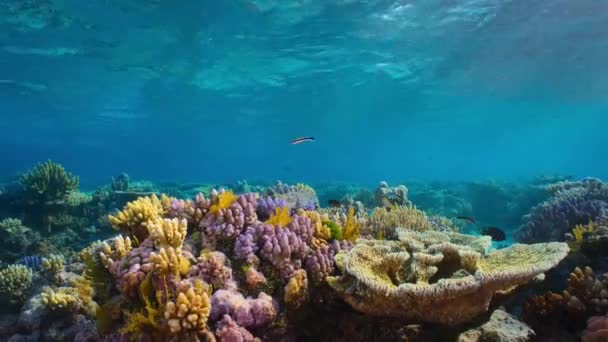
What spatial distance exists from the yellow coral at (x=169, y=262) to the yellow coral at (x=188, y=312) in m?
0.37

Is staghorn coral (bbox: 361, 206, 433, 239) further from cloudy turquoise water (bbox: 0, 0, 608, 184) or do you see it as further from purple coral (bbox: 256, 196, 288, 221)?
cloudy turquoise water (bbox: 0, 0, 608, 184)

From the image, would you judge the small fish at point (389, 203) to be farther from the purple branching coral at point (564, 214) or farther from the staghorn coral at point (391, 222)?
the purple branching coral at point (564, 214)

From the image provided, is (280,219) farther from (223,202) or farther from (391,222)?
(391,222)

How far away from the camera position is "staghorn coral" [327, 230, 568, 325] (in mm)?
2797

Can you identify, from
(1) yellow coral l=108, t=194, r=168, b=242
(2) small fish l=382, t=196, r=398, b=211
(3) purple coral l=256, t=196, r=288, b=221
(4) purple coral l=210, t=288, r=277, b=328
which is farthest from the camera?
(2) small fish l=382, t=196, r=398, b=211

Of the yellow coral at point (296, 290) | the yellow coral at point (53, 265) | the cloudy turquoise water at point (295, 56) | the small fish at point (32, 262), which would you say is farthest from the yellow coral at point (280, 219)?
the cloudy turquoise water at point (295, 56)

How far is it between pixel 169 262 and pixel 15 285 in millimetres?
5143

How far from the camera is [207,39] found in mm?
23438

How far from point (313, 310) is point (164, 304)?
152cm

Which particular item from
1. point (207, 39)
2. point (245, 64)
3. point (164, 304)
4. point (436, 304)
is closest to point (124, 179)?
point (207, 39)

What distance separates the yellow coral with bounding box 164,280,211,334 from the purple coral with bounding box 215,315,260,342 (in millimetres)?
139

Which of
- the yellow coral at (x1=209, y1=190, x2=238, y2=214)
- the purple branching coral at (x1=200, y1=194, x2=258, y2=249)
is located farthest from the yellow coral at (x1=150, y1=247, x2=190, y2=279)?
the yellow coral at (x1=209, y1=190, x2=238, y2=214)

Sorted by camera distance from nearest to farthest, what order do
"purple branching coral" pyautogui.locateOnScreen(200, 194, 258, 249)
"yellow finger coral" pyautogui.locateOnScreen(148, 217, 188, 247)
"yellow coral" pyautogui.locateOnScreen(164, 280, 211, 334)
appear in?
"yellow coral" pyautogui.locateOnScreen(164, 280, 211, 334)
"yellow finger coral" pyautogui.locateOnScreen(148, 217, 188, 247)
"purple branching coral" pyautogui.locateOnScreen(200, 194, 258, 249)

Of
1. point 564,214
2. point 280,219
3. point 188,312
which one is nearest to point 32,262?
point 280,219
